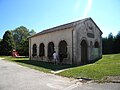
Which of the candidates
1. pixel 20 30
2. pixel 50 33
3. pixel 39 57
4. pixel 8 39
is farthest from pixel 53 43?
pixel 20 30

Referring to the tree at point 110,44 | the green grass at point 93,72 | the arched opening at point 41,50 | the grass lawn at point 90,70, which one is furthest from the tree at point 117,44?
the green grass at point 93,72

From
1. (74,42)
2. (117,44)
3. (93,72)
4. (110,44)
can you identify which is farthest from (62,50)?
(117,44)

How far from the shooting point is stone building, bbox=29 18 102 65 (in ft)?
69.8

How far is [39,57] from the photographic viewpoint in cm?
2928

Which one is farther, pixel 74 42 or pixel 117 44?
pixel 117 44

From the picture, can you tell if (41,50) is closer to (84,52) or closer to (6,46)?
(84,52)

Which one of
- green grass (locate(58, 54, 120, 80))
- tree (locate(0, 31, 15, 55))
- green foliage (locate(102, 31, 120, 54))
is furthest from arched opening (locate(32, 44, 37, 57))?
tree (locate(0, 31, 15, 55))

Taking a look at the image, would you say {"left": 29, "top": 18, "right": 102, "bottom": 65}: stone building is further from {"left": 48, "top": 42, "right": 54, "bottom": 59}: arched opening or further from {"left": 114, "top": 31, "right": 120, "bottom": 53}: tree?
{"left": 114, "top": 31, "right": 120, "bottom": 53}: tree

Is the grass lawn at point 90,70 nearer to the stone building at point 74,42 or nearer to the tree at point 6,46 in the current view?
the stone building at point 74,42

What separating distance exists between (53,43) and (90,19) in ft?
22.0

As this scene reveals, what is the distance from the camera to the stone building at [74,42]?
Result: 69.8 ft

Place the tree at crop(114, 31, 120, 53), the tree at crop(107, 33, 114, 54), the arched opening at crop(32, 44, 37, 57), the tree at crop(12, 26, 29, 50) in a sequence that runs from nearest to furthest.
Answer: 1. the arched opening at crop(32, 44, 37, 57)
2. the tree at crop(114, 31, 120, 53)
3. the tree at crop(107, 33, 114, 54)
4. the tree at crop(12, 26, 29, 50)

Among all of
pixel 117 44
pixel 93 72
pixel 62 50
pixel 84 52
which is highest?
pixel 117 44

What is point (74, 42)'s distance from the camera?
68.8ft
